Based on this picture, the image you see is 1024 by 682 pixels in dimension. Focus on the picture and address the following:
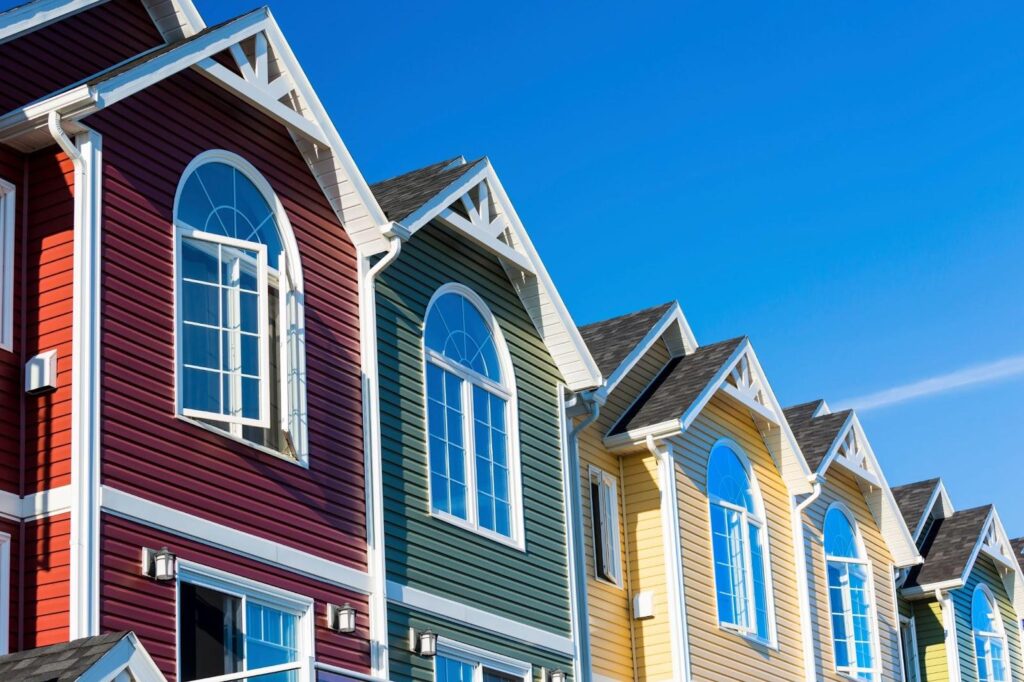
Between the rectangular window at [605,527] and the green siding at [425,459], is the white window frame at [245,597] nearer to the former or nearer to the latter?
the green siding at [425,459]

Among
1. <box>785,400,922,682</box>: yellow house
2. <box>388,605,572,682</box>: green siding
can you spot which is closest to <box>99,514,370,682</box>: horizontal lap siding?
<box>388,605,572,682</box>: green siding

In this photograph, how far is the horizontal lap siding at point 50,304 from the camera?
42.8ft

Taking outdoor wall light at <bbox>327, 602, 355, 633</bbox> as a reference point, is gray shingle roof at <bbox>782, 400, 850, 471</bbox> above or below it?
above

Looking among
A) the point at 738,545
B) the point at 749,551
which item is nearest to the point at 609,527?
the point at 738,545

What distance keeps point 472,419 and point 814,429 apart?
33.4ft

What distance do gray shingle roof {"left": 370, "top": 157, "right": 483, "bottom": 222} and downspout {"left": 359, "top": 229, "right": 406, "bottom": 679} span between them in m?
0.68

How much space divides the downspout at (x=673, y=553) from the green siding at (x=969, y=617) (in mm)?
10635

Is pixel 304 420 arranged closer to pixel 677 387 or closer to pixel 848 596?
pixel 677 387

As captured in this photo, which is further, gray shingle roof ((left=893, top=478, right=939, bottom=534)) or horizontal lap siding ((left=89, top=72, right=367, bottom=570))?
gray shingle roof ((left=893, top=478, right=939, bottom=534))

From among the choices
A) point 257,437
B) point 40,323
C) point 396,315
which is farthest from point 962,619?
point 40,323

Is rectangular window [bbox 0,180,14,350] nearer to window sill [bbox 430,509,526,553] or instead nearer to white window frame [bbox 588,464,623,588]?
window sill [bbox 430,509,526,553]

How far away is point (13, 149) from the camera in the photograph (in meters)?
13.9

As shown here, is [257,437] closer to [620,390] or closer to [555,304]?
[555,304]

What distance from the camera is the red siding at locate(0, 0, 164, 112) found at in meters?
14.3
